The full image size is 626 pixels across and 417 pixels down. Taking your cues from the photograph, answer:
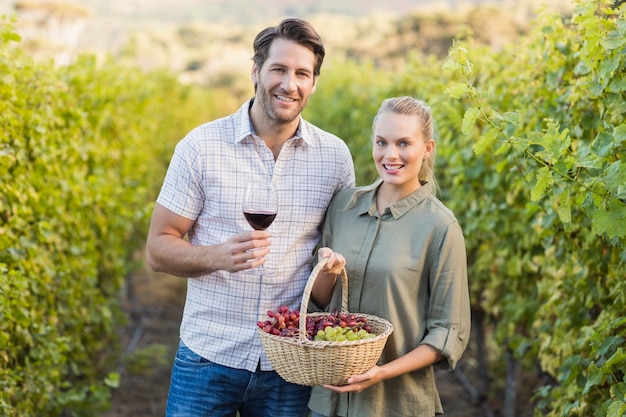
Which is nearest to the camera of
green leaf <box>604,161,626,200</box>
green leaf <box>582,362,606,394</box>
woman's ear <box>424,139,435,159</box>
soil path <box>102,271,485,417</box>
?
green leaf <box>604,161,626,200</box>

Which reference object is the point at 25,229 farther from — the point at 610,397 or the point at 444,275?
the point at 610,397

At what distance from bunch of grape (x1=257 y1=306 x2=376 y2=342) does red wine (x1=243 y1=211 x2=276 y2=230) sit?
0.30 meters

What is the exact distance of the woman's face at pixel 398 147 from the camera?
8.86 ft

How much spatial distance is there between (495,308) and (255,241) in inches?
123

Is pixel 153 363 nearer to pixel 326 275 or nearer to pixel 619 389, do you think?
pixel 326 275

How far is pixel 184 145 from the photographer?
2.88m

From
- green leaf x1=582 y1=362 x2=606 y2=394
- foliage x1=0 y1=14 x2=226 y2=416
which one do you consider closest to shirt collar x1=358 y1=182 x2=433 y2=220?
green leaf x1=582 y1=362 x2=606 y2=394

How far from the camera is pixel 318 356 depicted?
239 centimetres

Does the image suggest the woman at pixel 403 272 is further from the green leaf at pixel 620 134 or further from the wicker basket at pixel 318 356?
the green leaf at pixel 620 134

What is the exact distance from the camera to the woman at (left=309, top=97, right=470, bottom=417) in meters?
2.61

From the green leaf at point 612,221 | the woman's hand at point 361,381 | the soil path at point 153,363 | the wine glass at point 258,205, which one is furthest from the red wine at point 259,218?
the soil path at point 153,363

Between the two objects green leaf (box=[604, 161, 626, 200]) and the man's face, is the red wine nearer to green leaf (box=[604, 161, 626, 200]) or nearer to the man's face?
the man's face

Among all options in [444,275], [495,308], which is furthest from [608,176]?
[495,308]

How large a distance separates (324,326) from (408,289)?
33cm
